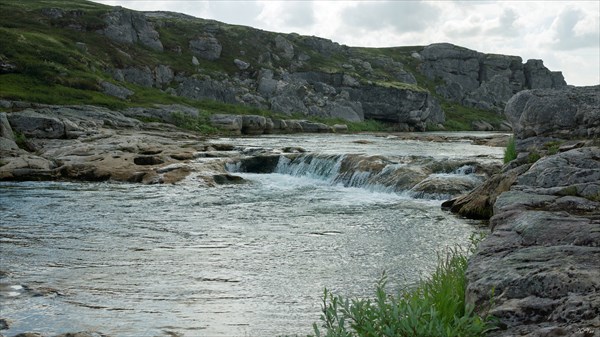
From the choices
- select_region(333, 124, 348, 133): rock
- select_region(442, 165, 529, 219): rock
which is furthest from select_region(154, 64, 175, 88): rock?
select_region(442, 165, 529, 219): rock

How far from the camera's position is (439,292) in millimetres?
7508

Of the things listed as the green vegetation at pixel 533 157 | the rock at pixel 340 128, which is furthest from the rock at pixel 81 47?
the green vegetation at pixel 533 157

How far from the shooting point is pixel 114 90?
83.4 m

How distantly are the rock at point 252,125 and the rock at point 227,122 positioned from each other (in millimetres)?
863

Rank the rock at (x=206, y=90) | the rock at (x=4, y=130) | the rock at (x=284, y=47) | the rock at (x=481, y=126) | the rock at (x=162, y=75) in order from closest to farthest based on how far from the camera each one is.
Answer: the rock at (x=4, y=130) → the rock at (x=206, y=90) → the rock at (x=162, y=75) → the rock at (x=284, y=47) → the rock at (x=481, y=126)

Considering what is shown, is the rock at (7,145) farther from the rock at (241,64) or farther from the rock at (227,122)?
the rock at (241,64)

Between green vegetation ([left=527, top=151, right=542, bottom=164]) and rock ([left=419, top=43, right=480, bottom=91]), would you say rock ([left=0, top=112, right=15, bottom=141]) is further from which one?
rock ([left=419, top=43, right=480, bottom=91])

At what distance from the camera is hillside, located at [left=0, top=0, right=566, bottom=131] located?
270ft

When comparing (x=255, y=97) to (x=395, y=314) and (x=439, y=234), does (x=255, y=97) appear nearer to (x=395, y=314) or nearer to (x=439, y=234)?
(x=439, y=234)

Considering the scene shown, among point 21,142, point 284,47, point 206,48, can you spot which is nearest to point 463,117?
point 284,47

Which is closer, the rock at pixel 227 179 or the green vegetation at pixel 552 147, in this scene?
the green vegetation at pixel 552 147

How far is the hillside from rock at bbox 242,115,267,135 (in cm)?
706

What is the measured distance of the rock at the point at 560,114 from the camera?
65.7 feet

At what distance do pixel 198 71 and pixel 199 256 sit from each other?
102m
